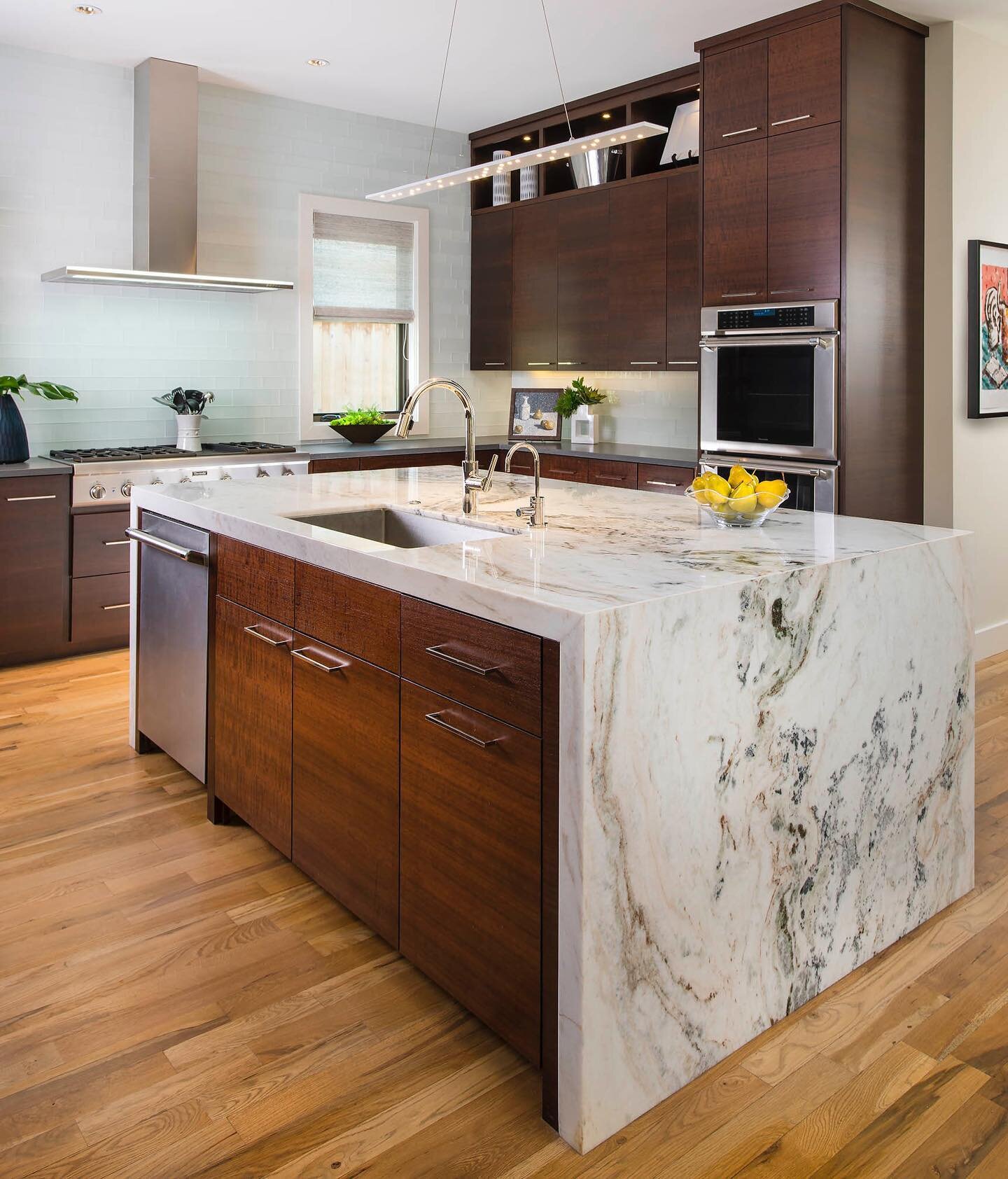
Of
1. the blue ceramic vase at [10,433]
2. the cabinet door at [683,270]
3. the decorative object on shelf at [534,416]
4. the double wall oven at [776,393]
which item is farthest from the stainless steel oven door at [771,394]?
the blue ceramic vase at [10,433]

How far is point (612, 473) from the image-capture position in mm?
5398

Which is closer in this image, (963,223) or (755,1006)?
(755,1006)

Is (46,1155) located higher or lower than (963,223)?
lower

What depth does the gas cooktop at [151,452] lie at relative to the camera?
468 cm

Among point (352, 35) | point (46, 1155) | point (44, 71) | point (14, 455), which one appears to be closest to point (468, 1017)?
point (46, 1155)

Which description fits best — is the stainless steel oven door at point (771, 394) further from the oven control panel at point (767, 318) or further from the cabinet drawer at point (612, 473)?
the cabinet drawer at point (612, 473)

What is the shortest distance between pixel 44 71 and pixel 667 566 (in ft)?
14.8

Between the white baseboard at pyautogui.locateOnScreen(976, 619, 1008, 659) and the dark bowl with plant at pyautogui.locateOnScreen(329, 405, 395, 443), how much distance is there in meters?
3.29

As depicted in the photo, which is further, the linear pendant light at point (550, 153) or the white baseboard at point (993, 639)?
the white baseboard at point (993, 639)

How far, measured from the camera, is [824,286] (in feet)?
13.6

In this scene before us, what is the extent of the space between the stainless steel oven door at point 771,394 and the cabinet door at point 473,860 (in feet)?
9.19

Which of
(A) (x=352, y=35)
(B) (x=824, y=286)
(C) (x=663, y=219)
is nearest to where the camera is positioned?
(B) (x=824, y=286)

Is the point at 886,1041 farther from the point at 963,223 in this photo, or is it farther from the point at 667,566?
the point at 963,223

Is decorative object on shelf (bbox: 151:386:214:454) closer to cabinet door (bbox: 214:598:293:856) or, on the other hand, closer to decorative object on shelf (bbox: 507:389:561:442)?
decorative object on shelf (bbox: 507:389:561:442)
